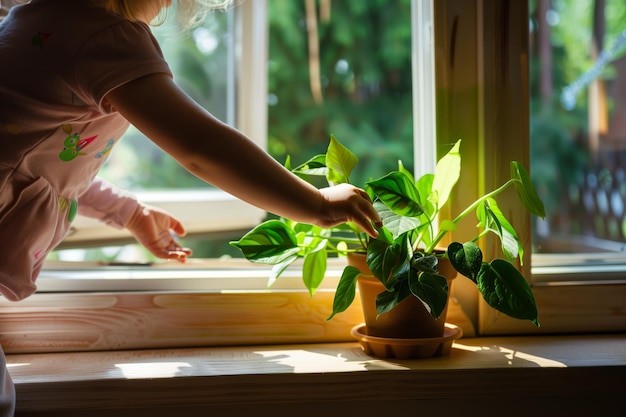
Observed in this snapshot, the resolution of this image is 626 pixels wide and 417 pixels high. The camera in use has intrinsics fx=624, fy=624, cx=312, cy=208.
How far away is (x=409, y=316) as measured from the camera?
2.68 ft

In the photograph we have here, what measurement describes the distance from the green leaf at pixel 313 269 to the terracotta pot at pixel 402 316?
0.14 ft

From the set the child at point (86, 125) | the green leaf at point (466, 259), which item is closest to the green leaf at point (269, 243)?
the child at point (86, 125)

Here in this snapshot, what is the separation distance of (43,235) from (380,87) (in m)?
3.16

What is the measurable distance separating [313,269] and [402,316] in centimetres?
14

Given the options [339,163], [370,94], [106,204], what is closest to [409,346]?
[339,163]

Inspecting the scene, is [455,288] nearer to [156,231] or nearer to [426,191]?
[426,191]

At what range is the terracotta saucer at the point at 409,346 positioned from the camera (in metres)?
0.81

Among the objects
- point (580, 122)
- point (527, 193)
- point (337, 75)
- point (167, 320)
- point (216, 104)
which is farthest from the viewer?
point (337, 75)

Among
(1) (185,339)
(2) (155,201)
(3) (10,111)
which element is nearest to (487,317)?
(1) (185,339)

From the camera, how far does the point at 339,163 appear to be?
833mm

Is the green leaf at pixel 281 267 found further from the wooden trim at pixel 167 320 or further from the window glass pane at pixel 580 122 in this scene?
the window glass pane at pixel 580 122

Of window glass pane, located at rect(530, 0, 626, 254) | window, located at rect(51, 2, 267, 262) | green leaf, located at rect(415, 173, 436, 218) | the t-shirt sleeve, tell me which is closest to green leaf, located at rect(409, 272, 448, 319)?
green leaf, located at rect(415, 173, 436, 218)

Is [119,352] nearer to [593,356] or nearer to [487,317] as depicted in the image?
[487,317]

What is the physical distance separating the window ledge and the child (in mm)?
90
